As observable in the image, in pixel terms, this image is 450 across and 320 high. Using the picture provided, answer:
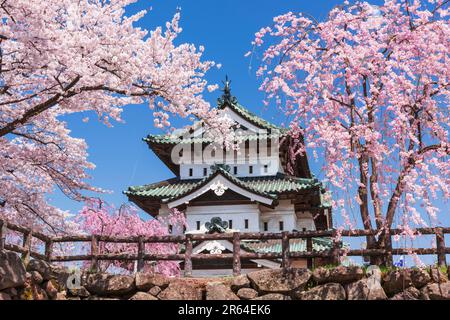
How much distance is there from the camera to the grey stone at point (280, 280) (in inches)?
478

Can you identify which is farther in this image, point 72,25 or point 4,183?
point 4,183

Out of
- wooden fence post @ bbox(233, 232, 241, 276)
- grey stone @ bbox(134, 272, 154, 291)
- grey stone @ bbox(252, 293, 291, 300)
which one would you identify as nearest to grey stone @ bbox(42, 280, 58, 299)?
grey stone @ bbox(134, 272, 154, 291)

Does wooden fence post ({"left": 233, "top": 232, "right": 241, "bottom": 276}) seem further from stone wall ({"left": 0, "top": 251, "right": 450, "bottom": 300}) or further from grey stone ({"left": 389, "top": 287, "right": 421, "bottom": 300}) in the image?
grey stone ({"left": 389, "top": 287, "right": 421, "bottom": 300})

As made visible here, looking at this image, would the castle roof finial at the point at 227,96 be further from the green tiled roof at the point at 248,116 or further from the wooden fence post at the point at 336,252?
the wooden fence post at the point at 336,252

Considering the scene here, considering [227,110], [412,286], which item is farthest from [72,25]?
[227,110]

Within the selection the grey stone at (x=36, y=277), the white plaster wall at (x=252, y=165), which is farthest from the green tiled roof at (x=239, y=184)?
the grey stone at (x=36, y=277)

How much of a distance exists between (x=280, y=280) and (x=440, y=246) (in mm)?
3611

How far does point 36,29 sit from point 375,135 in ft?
23.4

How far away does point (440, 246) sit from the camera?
12.0 m

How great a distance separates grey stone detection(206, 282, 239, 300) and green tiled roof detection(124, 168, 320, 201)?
11308mm

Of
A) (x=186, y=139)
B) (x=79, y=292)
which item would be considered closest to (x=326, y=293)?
(x=79, y=292)

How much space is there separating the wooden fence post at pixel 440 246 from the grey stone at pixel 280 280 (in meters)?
2.87
